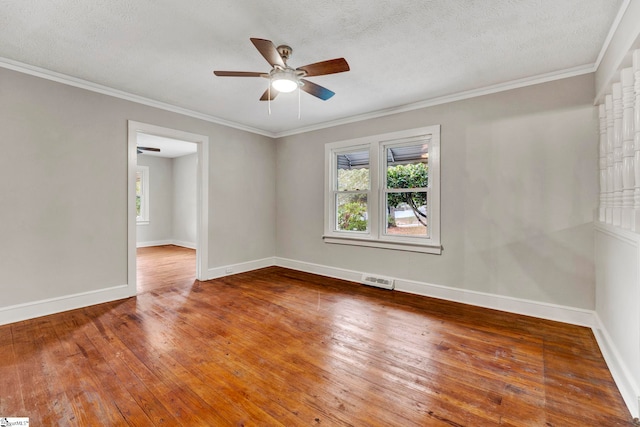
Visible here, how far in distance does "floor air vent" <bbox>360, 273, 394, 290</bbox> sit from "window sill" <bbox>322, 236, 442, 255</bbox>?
0.45 m

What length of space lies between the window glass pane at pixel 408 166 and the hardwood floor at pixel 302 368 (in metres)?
1.70

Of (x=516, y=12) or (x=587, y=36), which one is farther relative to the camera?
(x=587, y=36)

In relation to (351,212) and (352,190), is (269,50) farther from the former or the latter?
(351,212)

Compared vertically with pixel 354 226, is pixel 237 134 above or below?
above

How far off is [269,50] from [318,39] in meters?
0.57

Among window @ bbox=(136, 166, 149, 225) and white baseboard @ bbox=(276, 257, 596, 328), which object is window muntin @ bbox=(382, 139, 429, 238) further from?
window @ bbox=(136, 166, 149, 225)

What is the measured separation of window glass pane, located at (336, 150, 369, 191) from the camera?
445 cm

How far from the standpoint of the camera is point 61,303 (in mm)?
3059

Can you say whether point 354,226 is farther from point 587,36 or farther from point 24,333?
point 24,333

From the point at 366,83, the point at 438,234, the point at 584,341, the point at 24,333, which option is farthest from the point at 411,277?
the point at 24,333

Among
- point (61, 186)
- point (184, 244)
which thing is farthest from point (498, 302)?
point (184, 244)

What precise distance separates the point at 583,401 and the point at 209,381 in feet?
7.83

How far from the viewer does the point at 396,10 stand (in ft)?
6.54

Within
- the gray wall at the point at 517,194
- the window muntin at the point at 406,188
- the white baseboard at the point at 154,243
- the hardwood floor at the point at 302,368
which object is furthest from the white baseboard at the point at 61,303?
the white baseboard at the point at 154,243
